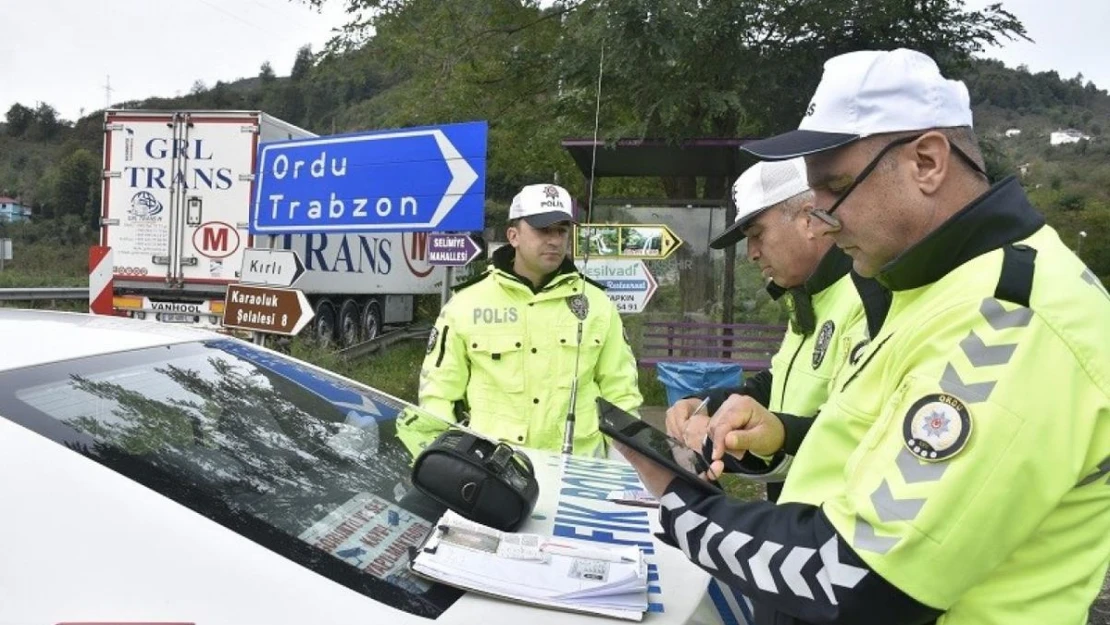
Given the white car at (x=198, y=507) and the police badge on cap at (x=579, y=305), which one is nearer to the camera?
the white car at (x=198, y=507)

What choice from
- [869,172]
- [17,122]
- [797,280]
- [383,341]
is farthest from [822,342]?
[17,122]

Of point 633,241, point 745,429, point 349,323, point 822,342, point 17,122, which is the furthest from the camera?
point 17,122

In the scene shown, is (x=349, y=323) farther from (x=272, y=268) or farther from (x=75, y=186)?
(x=75, y=186)

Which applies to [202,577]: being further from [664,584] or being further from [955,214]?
[955,214]

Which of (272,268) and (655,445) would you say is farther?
(272,268)

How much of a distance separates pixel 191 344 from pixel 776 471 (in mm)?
1527

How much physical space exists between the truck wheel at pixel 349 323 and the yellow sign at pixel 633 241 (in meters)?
6.03

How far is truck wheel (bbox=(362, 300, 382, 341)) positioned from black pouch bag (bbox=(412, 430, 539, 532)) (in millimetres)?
12596

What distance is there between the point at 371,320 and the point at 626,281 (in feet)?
25.6

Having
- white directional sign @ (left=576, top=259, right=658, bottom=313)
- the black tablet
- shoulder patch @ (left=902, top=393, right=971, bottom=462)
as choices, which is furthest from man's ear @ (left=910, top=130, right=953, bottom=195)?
white directional sign @ (left=576, top=259, right=658, bottom=313)

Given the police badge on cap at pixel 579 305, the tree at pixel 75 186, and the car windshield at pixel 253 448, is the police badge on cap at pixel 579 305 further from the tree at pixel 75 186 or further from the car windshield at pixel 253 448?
the tree at pixel 75 186

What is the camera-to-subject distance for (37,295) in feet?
51.3

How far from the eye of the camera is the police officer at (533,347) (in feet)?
9.77

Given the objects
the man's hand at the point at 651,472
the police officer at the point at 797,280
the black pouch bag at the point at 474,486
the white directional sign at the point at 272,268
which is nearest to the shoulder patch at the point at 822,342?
the police officer at the point at 797,280
